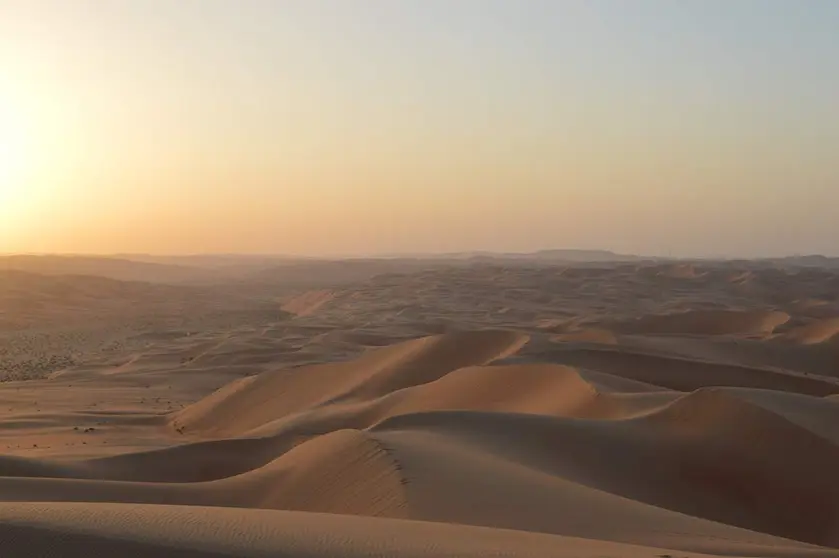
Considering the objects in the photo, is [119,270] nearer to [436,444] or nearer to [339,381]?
[339,381]

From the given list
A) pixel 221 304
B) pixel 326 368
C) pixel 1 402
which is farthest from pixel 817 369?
pixel 221 304

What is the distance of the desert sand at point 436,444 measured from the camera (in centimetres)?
286

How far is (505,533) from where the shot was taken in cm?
305

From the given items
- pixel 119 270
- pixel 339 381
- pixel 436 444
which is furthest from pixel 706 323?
pixel 119 270

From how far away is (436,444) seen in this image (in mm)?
4797

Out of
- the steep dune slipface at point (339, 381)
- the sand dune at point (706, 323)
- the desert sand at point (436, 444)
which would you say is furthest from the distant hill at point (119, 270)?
the steep dune slipface at point (339, 381)

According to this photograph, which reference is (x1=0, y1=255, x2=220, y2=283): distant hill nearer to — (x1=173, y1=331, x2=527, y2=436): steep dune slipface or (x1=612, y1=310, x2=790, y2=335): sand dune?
(x1=612, y1=310, x2=790, y2=335): sand dune

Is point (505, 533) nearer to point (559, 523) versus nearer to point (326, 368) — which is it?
point (559, 523)

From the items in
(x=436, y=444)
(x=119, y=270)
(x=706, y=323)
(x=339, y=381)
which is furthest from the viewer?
(x=119, y=270)

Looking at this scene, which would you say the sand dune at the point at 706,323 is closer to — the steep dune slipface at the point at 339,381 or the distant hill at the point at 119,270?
the steep dune slipface at the point at 339,381

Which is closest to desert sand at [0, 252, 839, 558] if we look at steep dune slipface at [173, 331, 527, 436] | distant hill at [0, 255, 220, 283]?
steep dune slipface at [173, 331, 527, 436]

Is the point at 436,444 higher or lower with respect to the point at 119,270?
lower

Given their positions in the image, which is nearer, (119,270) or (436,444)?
(436,444)

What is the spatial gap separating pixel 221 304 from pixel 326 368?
20863mm
